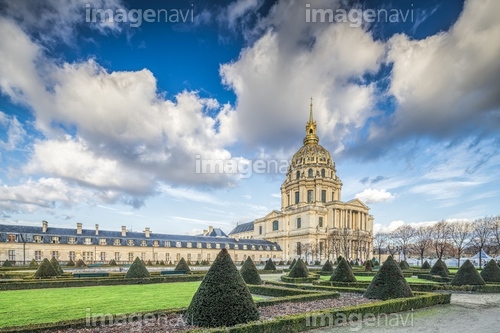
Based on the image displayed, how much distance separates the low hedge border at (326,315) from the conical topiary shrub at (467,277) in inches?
288

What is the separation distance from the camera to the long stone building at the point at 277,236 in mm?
55844

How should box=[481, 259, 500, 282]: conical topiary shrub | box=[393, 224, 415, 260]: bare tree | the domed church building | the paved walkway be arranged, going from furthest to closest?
box=[393, 224, 415, 260]: bare tree → the domed church building → box=[481, 259, 500, 282]: conical topiary shrub → the paved walkway

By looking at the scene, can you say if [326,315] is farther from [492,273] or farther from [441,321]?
[492,273]

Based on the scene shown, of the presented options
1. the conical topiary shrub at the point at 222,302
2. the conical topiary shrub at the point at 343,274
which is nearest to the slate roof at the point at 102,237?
the conical topiary shrub at the point at 343,274

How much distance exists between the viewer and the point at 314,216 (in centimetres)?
8350

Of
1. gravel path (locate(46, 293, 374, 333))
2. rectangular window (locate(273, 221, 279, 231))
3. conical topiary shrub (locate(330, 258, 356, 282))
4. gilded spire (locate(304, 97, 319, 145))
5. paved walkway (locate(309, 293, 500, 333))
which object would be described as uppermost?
gilded spire (locate(304, 97, 319, 145))

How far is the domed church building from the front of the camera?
261 feet

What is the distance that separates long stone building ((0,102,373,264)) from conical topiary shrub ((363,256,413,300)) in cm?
5144

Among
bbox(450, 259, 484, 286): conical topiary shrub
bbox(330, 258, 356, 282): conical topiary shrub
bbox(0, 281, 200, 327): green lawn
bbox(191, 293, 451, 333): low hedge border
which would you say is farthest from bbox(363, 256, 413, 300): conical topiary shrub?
bbox(0, 281, 200, 327): green lawn

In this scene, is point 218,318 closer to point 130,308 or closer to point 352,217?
point 130,308

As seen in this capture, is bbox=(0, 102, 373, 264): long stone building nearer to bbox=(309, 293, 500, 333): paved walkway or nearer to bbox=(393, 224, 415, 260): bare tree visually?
bbox=(393, 224, 415, 260): bare tree

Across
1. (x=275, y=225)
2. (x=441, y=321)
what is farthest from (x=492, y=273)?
(x=275, y=225)

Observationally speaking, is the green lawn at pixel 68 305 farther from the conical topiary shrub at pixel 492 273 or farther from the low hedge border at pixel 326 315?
the conical topiary shrub at pixel 492 273

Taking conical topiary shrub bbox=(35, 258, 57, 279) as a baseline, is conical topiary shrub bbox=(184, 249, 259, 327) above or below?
above
